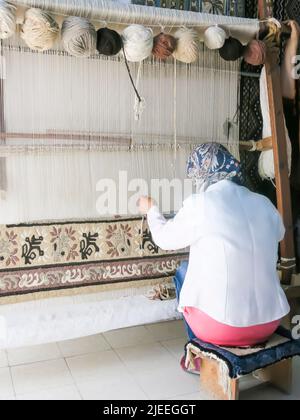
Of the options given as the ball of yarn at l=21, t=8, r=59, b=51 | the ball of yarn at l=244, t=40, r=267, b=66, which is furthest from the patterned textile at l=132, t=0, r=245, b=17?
the ball of yarn at l=21, t=8, r=59, b=51

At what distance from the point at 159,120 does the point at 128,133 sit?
19 centimetres

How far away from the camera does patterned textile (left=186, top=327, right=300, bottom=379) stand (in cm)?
171

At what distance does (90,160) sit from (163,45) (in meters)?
0.64

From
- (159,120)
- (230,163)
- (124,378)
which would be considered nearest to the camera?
(230,163)

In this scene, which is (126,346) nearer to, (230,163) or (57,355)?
(57,355)

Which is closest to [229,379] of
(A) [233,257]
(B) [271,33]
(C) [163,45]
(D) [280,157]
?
(A) [233,257]

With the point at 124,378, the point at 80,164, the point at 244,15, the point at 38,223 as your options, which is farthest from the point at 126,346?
the point at 244,15

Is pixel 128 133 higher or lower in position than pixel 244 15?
lower

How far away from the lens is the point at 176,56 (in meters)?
2.12

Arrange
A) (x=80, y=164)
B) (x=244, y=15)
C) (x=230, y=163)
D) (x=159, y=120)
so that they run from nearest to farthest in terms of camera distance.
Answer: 1. (x=230, y=163)
2. (x=80, y=164)
3. (x=159, y=120)
4. (x=244, y=15)

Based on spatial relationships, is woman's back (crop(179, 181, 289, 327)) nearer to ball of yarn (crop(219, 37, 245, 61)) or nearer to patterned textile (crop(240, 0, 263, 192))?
ball of yarn (crop(219, 37, 245, 61))

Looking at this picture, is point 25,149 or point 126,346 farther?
point 126,346

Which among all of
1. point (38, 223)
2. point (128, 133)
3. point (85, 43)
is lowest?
point (38, 223)

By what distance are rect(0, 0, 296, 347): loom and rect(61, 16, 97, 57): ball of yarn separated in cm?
6
